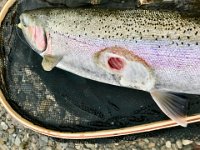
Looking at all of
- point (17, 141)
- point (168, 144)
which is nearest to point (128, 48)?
point (168, 144)

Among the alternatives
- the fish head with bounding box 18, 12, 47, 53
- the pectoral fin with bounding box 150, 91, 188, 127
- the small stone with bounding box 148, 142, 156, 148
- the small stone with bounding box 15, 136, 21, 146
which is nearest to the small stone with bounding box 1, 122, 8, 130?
the small stone with bounding box 15, 136, 21, 146

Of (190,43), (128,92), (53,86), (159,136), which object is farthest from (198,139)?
(53,86)

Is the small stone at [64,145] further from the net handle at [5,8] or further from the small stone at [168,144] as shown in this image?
the net handle at [5,8]

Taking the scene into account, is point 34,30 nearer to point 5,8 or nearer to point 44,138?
point 5,8

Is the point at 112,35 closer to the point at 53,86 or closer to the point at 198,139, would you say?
the point at 53,86

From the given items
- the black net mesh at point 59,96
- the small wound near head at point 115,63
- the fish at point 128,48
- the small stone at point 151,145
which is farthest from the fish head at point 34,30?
the small stone at point 151,145

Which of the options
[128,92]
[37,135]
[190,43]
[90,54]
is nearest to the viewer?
[190,43]
